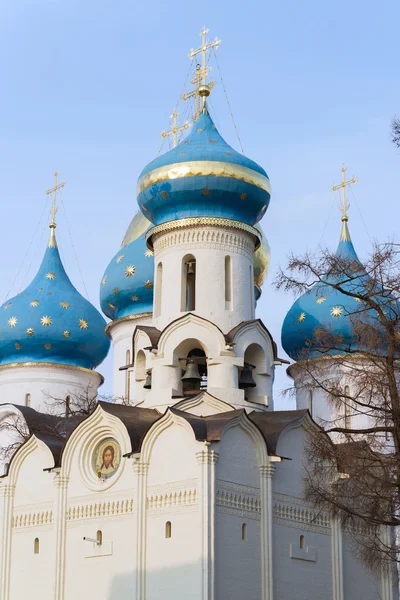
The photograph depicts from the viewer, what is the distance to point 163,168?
57.5ft

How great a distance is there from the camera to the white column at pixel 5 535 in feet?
54.0

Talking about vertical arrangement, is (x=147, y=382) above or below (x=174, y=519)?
above

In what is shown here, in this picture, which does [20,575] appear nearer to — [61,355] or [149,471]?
[149,471]

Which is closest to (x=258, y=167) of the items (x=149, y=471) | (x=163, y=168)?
(x=163, y=168)

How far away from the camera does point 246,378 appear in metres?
16.7

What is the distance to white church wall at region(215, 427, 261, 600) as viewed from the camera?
47.7 ft

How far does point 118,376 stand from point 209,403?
6.80m

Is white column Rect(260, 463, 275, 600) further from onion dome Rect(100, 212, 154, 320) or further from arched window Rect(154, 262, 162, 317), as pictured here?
onion dome Rect(100, 212, 154, 320)

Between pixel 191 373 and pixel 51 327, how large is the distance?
22.6ft

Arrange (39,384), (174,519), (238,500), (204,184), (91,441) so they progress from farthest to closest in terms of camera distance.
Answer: (39,384) → (204,184) → (91,441) → (238,500) → (174,519)

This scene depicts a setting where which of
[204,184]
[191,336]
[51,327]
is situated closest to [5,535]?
[191,336]

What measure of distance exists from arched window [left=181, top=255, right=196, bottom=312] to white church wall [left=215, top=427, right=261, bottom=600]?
268 centimetres

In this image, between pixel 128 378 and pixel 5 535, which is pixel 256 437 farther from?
pixel 128 378

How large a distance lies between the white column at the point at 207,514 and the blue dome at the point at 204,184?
4.27 m
